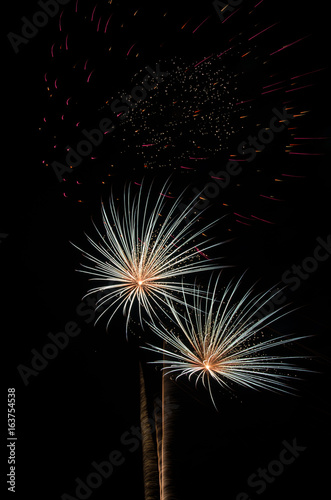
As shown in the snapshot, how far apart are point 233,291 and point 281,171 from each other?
1.27 metres

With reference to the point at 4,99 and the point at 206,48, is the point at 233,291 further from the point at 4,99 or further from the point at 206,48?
the point at 4,99

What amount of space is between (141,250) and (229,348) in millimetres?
1107

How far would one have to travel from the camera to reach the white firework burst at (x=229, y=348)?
2578 mm

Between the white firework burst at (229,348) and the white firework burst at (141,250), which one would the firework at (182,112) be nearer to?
the white firework burst at (141,250)

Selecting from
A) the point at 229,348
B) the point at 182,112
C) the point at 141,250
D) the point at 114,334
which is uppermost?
the point at 182,112

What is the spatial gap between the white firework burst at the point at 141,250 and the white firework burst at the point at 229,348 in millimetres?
260

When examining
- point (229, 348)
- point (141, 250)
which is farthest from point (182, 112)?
point (229, 348)

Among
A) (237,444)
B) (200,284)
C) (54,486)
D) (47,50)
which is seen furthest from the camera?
(200,284)

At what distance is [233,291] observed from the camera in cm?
307

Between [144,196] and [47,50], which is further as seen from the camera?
[144,196]

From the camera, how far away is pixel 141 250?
9.26 ft

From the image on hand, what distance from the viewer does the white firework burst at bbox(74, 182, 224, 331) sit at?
2.80 m

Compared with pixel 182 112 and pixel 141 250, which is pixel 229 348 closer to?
pixel 141 250

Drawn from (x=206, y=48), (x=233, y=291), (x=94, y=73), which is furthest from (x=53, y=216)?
(x=206, y=48)
